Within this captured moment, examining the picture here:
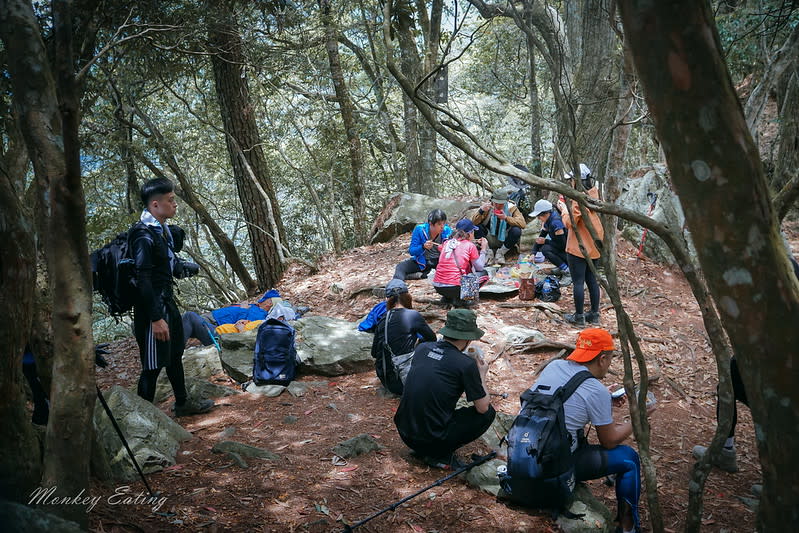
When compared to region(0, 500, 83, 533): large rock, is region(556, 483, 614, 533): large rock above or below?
below

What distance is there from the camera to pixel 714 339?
2977mm

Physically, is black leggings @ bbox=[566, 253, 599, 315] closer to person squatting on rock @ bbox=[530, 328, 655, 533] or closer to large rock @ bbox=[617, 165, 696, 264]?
large rock @ bbox=[617, 165, 696, 264]

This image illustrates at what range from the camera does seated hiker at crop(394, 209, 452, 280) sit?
9367 mm

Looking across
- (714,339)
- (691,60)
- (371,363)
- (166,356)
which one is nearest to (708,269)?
(691,60)

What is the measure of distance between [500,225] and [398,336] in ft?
16.8

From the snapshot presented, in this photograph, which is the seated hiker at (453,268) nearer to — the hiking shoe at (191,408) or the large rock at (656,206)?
the large rock at (656,206)

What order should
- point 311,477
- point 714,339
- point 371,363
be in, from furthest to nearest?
point 371,363
point 311,477
point 714,339

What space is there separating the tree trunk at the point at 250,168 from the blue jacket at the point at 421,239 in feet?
10.6

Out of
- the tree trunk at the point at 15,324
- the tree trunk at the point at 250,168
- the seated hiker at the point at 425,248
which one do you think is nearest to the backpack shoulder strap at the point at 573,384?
the tree trunk at the point at 15,324

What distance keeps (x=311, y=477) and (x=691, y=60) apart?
3.66 m

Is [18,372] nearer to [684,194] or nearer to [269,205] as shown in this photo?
[684,194]

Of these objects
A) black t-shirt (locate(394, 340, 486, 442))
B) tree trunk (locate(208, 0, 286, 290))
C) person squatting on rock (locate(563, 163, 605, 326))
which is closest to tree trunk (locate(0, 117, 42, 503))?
black t-shirt (locate(394, 340, 486, 442))

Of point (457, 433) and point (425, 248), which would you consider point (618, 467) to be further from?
point (425, 248)

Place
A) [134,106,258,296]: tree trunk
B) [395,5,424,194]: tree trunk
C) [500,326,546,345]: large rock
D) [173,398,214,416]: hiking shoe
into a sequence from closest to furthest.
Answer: [173,398,214,416]: hiking shoe < [500,326,546,345]: large rock < [134,106,258,296]: tree trunk < [395,5,424,194]: tree trunk
